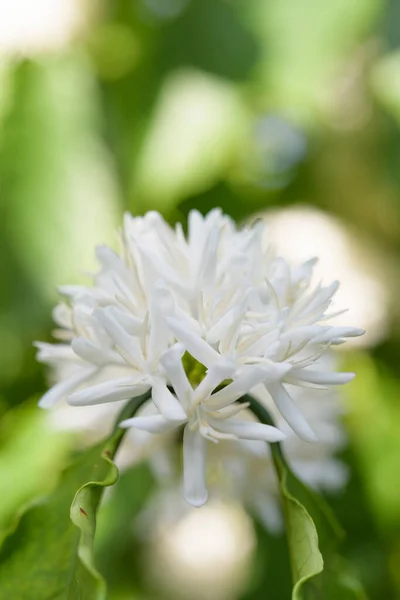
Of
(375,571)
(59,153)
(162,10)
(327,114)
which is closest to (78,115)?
(59,153)

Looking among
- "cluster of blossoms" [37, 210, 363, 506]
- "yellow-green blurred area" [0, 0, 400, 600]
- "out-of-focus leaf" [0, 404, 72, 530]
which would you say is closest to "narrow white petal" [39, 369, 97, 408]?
"cluster of blossoms" [37, 210, 363, 506]

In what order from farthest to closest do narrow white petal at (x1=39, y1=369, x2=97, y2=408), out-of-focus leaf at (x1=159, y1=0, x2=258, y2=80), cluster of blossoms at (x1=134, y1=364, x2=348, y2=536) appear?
out-of-focus leaf at (x1=159, y1=0, x2=258, y2=80) → cluster of blossoms at (x1=134, y1=364, x2=348, y2=536) → narrow white petal at (x1=39, y1=369, x2=97, y2=408)

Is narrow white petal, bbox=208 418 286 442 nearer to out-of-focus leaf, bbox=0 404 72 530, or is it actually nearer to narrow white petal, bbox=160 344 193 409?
narrow white petal, bbox=160 344 193 409

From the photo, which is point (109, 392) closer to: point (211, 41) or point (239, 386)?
point (239, 386)

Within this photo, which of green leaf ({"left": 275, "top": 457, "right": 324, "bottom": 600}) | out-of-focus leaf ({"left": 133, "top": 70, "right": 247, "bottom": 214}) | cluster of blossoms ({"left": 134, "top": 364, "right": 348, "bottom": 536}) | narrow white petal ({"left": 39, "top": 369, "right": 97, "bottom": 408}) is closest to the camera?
green leaf ({"left": 275, "top": 457, "right": 324, "bottom": 600})

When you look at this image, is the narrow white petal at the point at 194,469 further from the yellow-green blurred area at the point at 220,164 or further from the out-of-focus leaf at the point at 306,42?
the out-of-focus leaf at the point at 306,42

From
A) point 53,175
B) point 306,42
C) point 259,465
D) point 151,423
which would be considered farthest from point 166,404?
point 306,42

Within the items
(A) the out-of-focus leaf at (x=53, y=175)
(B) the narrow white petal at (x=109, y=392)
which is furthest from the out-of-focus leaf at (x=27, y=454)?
(B) the narrow white petal at (x=109, y=392)
